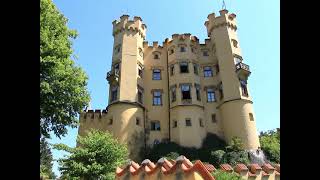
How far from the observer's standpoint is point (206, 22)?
51.8m

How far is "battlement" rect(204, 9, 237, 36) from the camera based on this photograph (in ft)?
161

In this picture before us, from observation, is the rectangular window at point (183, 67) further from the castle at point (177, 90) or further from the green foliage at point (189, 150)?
the green foliage at point (189, 150)

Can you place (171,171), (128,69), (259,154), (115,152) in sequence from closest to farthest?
1. (171,171)
2. (115,152)
3. (259,154)
4. (128,69)

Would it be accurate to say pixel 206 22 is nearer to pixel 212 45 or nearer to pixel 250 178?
pixel 212 45

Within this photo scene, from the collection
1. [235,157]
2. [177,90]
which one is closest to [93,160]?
[235,157]

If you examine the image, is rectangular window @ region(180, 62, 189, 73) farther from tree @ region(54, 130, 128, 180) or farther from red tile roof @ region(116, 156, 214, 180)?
red tile roof @ region(116, 156, 214, 180)

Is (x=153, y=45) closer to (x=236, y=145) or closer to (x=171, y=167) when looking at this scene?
(x=236, y=145)

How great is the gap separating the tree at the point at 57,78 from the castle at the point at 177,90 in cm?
1657

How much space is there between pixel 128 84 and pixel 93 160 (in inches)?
882

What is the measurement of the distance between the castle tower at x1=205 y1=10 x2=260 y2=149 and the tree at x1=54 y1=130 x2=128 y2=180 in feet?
71.5

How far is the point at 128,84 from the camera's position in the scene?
147 feet

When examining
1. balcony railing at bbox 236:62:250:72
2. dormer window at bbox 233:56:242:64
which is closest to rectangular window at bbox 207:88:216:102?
balcony railing at bbox 236:62:250:72
